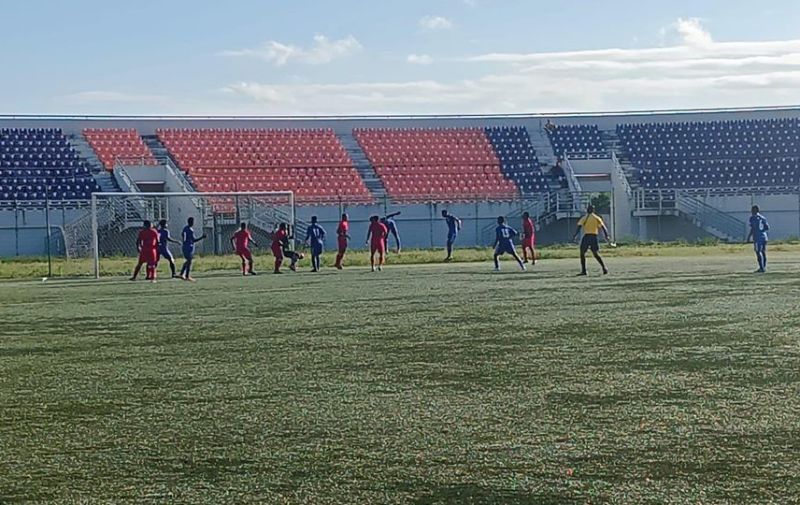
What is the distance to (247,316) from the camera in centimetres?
1599

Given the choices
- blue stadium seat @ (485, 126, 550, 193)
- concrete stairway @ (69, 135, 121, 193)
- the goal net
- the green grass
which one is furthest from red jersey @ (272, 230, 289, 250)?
blue stadium seat @ (485, 126, 550, 193)

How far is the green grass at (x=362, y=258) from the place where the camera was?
31.7 meters

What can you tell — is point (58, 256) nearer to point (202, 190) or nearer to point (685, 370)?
point (202, 190)

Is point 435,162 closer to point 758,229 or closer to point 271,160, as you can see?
point 271,160

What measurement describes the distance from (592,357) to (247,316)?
6.61 metres

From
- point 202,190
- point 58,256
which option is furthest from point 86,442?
point 202,190

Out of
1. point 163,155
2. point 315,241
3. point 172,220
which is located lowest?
point 315,241

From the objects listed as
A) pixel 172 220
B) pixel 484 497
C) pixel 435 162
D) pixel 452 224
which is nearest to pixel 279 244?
pixel 452 224

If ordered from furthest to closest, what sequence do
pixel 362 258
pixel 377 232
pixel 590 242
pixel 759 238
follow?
1. pixel 362 258
2. pixel 377 232
3. pixel 759 238
4. pixel 590 242

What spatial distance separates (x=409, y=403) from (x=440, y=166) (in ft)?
144

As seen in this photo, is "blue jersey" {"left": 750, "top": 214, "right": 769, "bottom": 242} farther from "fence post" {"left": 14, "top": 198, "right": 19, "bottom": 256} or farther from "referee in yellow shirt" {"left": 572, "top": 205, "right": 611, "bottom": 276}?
"fence post" {"left": 14, "top": 198, "right": 19, "bottom": 256}

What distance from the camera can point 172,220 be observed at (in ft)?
135

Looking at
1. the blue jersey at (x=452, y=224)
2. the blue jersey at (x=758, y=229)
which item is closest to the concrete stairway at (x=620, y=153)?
the blue jersey at (x=452, y=224)

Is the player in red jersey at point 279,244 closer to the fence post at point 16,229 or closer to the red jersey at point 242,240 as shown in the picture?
the red jersey at point 242,240
